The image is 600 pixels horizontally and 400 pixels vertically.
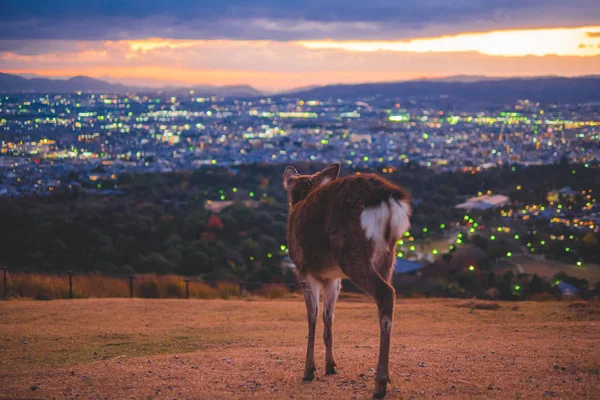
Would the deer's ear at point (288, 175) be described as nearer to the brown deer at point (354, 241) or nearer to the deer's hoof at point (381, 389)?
the brown deer at point (354, 241)

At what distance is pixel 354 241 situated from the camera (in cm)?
598

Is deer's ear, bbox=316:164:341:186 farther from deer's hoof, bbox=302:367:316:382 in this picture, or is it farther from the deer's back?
deer's hoof, bbox=302:367:316:382

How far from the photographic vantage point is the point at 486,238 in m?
35.6

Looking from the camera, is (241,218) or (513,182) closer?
(241,218)

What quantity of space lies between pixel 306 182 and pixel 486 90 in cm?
10862

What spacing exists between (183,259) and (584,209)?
2509 centimetres

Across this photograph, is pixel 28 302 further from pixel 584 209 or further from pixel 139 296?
pixel 584 209

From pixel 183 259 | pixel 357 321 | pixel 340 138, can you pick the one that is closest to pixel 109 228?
pixel 183 259

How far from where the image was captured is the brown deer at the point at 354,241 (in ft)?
19.3

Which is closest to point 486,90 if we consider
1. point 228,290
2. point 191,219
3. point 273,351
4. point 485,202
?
point 485,202

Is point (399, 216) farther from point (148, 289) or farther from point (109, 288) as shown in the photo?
point (109, 288)

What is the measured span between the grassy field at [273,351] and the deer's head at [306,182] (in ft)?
6.36

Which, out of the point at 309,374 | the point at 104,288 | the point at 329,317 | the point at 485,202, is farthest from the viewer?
the point at 485,202

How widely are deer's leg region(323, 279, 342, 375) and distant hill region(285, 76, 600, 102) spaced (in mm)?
66096
